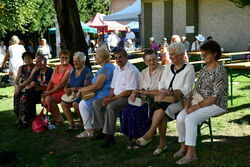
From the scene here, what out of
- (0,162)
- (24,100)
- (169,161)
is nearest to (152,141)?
(169,161)

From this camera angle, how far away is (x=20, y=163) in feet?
18.7

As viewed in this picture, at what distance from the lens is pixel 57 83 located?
762 centimetres

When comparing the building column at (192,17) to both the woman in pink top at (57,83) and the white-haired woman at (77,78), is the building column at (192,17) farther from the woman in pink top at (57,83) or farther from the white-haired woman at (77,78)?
the white-haired woman at (77,78)

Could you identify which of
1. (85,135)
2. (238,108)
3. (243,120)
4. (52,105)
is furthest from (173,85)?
(238,108)

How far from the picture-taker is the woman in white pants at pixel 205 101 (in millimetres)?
5027

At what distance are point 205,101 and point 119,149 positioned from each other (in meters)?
1.54

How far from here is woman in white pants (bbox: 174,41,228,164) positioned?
5027mm

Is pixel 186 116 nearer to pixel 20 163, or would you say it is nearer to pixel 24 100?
pixel 20 163

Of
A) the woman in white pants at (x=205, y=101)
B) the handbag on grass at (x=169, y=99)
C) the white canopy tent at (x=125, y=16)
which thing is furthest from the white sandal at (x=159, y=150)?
the white canopy tent at (x=125, y=16)

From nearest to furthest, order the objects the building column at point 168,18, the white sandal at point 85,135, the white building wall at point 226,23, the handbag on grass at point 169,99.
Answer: the handbag on grass at point 169,99, the white sandal at point 85,135, the white building wall at point 226,23, the building column at point 168,18

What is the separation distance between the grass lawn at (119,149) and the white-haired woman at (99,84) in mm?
415

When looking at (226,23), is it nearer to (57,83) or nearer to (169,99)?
(57,83)

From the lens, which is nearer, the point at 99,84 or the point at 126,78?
the point at 126,78

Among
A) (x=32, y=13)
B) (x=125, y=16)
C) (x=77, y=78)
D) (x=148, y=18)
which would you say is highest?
(x=32, y=13)
